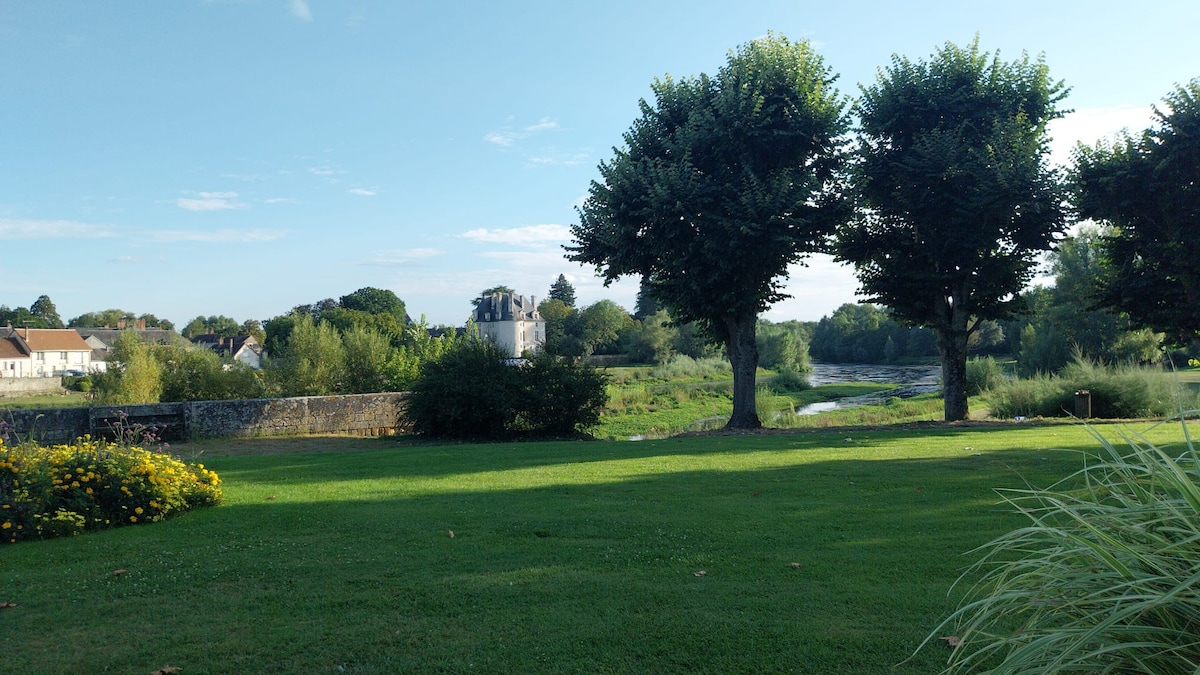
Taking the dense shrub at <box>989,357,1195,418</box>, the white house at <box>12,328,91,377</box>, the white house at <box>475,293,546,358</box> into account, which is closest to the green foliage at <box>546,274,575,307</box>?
the white house at <box>475,293,546,358</box>

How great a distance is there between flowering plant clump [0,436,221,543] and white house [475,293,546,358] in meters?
84.3

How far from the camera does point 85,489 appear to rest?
8.09 meters

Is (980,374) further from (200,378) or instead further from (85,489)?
(85,489)

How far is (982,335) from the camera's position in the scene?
65.4 meters

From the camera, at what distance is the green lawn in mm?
4480

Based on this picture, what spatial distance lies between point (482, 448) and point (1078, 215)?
16.2m

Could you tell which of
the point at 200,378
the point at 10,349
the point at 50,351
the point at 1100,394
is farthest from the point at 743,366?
the point at 50,351

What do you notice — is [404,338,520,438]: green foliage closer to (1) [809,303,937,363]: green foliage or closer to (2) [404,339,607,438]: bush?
(2) [404,339,607,438]: bush

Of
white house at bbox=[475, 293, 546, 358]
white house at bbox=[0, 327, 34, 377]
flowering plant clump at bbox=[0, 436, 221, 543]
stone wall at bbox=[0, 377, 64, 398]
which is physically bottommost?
flowering plant clump at bbox=[0, 436, 221, 543]

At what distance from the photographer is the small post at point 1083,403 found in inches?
866

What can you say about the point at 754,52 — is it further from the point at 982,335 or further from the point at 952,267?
the point at 982,335

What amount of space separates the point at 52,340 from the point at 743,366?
89.1m

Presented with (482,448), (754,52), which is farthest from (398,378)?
(754,52)

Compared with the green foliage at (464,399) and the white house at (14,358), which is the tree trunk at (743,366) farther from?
the white house at (14,358)
